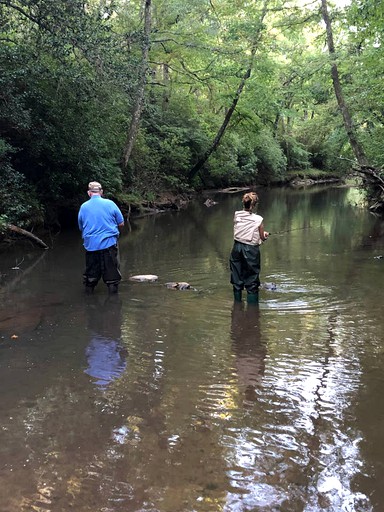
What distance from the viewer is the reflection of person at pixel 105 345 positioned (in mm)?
4258

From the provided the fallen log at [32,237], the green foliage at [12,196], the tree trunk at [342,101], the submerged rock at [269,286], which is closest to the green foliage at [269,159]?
the tree trunk at [342,101]

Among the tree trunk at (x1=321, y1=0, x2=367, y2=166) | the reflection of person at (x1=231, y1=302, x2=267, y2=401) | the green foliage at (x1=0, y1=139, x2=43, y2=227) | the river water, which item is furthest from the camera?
the tree trunk at (x1=321, y1=0, x2=367, y2=166)

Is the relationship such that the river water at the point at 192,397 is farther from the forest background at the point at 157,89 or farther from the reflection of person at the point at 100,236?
the forest background at the point at 157,89

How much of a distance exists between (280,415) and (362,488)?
91cm

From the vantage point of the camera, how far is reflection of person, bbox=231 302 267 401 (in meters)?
4.10

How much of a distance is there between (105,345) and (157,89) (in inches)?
889

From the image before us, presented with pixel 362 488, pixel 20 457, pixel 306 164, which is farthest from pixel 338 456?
pixel 306 164

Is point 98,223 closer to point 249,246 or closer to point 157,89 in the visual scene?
point 249,246

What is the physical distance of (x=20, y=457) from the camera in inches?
113

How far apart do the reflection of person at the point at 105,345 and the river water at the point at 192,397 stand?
0.07 ft

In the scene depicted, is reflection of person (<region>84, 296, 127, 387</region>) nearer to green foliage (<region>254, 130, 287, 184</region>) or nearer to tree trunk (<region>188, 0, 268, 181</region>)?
tree trunk (<region>188, 0, 268, 181</region>)

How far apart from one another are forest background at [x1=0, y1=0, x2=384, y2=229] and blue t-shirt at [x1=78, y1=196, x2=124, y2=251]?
5097 millimetres

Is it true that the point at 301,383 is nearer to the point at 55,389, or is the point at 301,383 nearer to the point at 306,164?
the point at 55,389

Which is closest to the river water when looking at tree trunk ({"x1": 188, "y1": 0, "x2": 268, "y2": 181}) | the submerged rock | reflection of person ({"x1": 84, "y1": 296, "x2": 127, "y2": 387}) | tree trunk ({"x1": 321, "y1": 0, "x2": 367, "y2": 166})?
reflection of person ({"x1": 84, "y1": 296, "x2": 127, "y2": 387})
